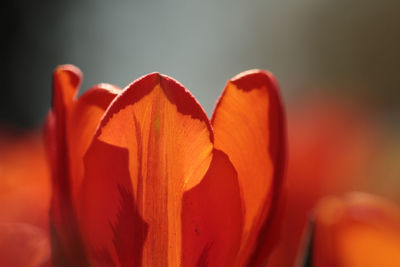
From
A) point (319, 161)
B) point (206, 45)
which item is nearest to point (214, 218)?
point (319, 161)

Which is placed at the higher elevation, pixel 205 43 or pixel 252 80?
pixel 252 80

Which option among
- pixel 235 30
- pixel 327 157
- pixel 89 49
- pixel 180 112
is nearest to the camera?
pixel 180 112

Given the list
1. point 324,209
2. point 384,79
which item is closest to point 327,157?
point 324,209

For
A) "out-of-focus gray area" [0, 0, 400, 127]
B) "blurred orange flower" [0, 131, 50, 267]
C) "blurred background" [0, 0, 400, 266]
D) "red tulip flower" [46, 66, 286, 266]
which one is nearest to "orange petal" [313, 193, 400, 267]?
"red tulip flower" [46, 66, 286, 266]

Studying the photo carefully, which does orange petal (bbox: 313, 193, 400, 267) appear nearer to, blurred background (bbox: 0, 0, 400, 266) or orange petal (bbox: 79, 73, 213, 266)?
orange petal (bbox: 79, 73, 213, 266)

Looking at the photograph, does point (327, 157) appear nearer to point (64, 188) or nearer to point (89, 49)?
Result: point (64, 188)

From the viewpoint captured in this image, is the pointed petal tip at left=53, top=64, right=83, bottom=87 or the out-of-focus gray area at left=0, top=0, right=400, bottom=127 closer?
the pointed petal tip at left=53, top=64, right=83, bottom=87

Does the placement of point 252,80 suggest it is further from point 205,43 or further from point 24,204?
point 205,43
